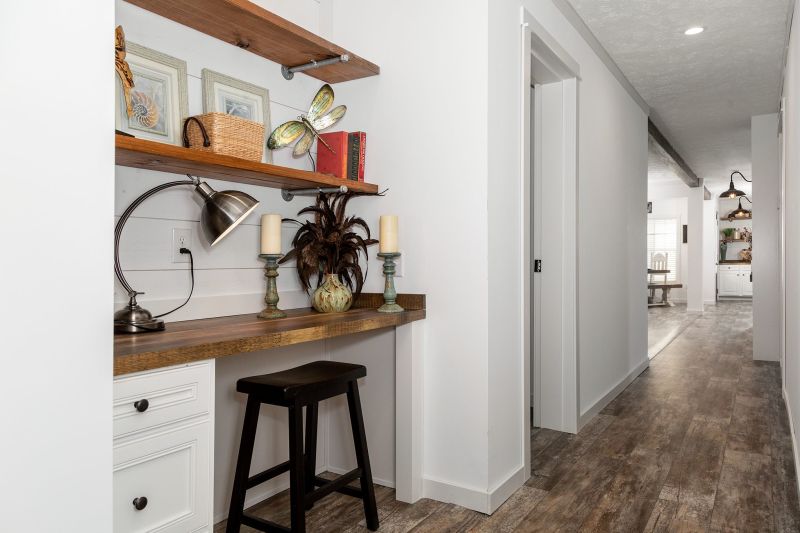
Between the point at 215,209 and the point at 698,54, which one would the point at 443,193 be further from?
the point at 698,54

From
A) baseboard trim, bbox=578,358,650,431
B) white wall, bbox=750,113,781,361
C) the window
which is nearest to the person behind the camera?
baseboard trim, bbox=578,358,650,431

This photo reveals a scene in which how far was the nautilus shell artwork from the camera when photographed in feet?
6.12

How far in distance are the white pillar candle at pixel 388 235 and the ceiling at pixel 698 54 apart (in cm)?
179

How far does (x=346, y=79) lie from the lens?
2.69 meters

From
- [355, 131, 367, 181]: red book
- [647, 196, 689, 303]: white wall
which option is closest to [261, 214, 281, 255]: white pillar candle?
[355, 131, 367, 181]: red book

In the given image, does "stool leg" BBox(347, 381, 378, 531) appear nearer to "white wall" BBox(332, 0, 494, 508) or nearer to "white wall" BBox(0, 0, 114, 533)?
"white wall" BBox(332, 0, 494, 508)

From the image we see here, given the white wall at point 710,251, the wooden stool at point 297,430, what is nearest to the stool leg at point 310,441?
the wooden stool at point 297,430

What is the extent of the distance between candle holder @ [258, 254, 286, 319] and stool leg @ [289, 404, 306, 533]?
466 mm

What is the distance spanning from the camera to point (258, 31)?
6.95 ft

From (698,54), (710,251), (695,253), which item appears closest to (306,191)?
(698,54)

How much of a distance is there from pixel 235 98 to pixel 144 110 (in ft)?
1.41

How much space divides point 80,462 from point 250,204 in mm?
1113

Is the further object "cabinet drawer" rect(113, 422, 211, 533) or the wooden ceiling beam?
the wooden ceiling beam

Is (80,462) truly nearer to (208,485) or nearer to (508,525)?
(208,485)
